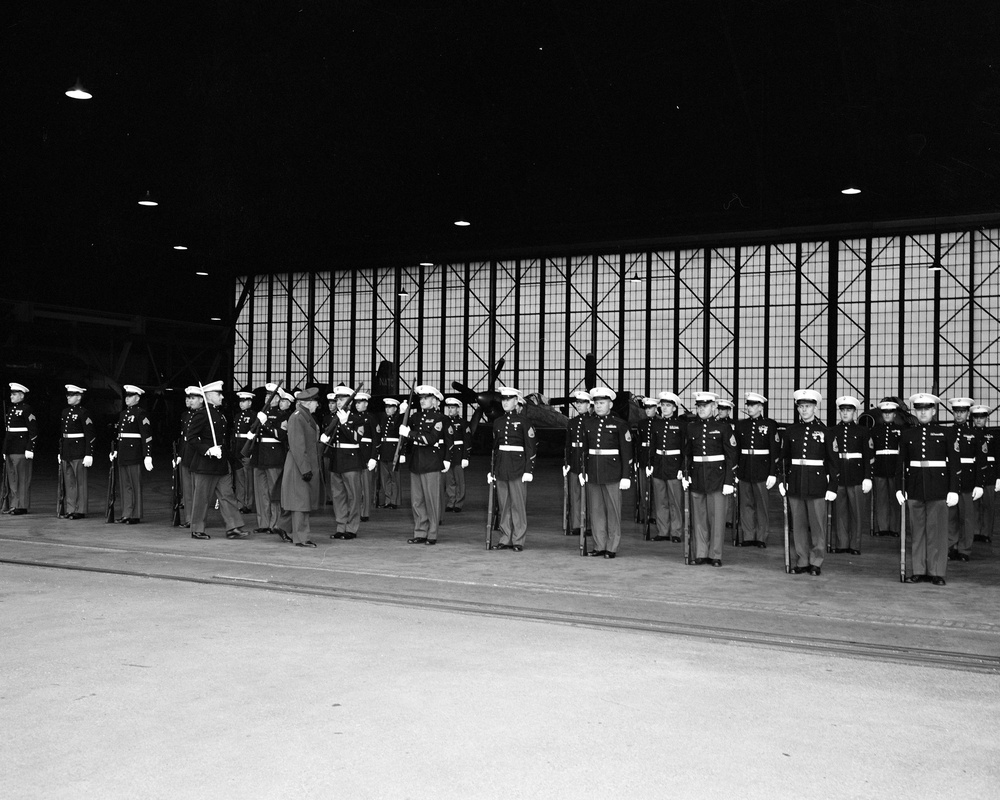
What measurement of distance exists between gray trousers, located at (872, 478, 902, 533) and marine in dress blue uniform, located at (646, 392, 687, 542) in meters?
3.04

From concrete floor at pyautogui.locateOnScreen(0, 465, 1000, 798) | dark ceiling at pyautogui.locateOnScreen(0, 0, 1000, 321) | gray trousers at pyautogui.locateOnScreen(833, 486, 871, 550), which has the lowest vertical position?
concrete floor at pyautogui.locateOnScreen(0, 465, 1000, 798)

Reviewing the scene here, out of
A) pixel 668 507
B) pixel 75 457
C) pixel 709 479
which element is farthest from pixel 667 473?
pixel 75 457

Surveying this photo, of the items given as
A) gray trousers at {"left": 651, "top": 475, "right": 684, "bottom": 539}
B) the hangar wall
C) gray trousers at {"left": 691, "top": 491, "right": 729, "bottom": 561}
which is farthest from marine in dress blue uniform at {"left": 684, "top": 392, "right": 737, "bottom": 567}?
the hangar wall

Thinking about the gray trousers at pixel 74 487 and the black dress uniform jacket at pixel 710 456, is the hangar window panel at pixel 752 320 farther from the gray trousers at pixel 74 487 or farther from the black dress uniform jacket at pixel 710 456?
the gray trousers at pixel 74 487

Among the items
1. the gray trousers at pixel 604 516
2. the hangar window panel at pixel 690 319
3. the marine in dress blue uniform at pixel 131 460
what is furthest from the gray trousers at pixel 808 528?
the hangar window panel at pixel 690 319

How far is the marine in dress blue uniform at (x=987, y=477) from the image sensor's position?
13.1 meters

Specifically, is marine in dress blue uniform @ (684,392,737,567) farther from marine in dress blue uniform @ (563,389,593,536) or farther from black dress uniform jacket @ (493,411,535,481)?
black dress uniform jacket @ (493,411,535,481)

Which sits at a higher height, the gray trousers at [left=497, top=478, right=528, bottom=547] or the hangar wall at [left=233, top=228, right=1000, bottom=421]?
the hangar wall at [left=233, top=228, right=1000, bottom=421]

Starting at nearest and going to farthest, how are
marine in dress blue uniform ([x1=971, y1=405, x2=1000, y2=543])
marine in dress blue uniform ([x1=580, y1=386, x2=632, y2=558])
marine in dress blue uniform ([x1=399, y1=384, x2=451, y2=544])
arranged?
marine in dress blue uniform ([x1=580, y1=386, x2=632, y2=558]), marine in dress blue uniform ([x1=399, y1=384, x2=451, y2=544]), marine in dress blue uniform ([x1=971, y1=405, x2=1000, y2=543])

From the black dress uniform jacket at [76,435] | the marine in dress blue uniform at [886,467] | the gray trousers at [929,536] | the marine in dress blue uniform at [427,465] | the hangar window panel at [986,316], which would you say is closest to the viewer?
the gray trousers at [929,536]

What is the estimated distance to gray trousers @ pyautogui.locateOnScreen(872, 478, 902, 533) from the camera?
14.3m

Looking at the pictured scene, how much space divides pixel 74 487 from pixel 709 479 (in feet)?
32.9

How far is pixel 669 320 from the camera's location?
34.4m

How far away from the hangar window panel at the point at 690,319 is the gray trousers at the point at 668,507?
2039 centimetres
